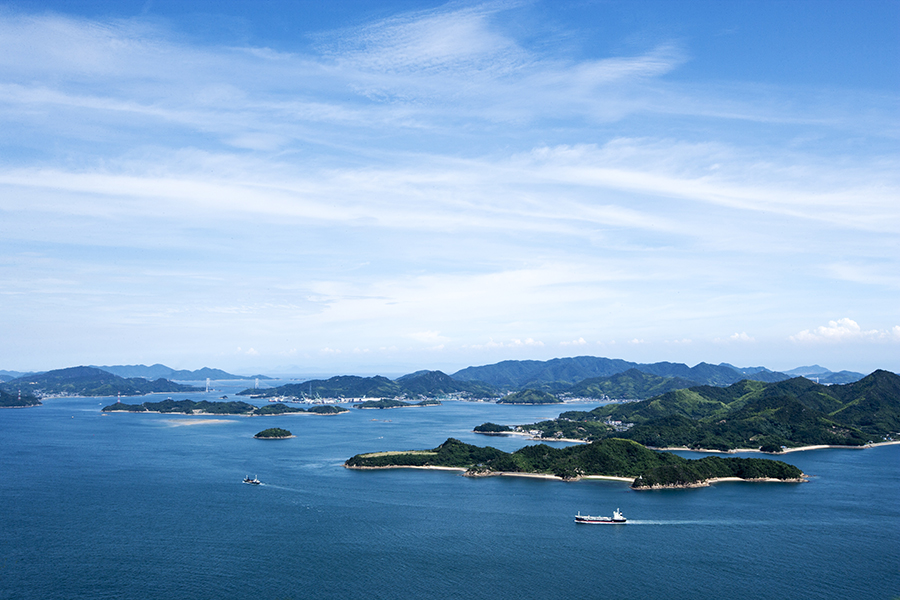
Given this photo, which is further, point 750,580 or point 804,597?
point 750,580

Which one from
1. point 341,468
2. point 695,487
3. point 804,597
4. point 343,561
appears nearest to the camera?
point 804,597

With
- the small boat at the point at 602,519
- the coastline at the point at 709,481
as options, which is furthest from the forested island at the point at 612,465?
the small boat at the point at 602,519

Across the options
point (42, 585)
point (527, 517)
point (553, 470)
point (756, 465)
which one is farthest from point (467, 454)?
point (42, 585)

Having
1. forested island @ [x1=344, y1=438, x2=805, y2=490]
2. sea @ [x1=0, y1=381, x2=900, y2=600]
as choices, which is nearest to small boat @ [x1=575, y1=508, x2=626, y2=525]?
sea @ [x1=0, y1=381, x2=900, y2=600]

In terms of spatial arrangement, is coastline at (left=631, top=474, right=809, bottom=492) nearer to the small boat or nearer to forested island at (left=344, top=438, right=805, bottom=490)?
forested island at (left=344, top=438, right=805, bottom=490)

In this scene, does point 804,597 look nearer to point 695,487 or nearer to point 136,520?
point 695,487

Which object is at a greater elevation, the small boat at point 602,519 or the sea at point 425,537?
the small boat at point 602,519

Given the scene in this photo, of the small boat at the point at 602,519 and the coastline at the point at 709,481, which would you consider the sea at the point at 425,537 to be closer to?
the coastline at the point at 709,481
